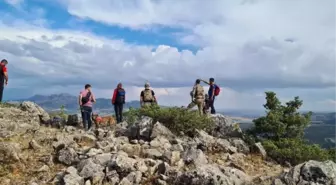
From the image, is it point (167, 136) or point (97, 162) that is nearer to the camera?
point (97, 162)

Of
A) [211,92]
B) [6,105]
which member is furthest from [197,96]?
[6,105]

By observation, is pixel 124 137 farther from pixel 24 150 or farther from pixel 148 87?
pixel 148 87

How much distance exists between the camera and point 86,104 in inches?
832

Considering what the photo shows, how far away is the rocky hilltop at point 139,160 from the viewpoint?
37.8ft

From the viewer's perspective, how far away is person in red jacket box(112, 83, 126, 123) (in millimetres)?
22875

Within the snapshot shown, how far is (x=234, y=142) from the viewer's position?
18.1m

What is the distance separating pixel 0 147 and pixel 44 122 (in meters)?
8.81

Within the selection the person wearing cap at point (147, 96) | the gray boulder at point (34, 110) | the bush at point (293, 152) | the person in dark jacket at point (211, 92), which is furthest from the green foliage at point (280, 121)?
the gray boulder at point (34, 110)

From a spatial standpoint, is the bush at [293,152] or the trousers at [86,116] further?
the trousers at [86,116]

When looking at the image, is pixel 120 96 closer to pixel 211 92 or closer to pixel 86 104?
pixel 86 104

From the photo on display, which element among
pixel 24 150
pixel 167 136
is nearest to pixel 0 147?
pixel 24 150

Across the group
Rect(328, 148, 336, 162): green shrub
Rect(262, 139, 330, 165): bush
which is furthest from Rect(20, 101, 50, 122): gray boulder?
Rect(328, 148, 336, 162): green shrub

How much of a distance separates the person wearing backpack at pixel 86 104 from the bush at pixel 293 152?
8.81 meters

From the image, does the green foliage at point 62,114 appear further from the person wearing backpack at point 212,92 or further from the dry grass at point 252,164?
the dry grass at point 252,164
